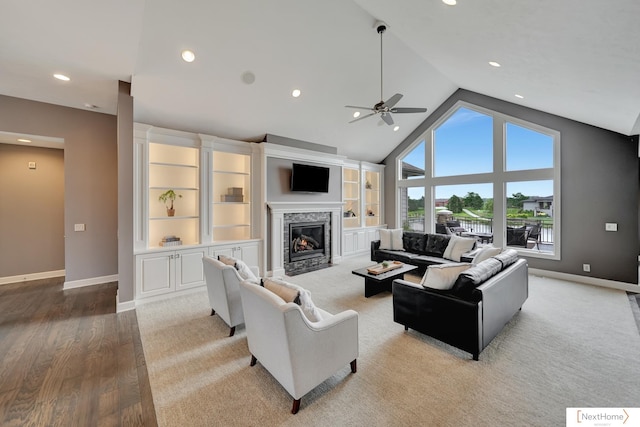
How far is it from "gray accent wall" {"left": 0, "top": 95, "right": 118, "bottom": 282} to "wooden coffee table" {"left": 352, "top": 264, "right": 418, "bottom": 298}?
4875 mm

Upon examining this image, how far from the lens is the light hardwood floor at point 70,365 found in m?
1.97

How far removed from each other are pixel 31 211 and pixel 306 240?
5.54 metres

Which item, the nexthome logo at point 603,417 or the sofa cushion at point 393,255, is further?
the sofa cushion at point 393,255

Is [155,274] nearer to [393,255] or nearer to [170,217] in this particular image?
[170,217]

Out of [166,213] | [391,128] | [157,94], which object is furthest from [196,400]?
[391,128]

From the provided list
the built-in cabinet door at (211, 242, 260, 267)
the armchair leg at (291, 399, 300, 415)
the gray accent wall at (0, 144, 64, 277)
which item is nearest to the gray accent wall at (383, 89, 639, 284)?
the built-in cabinet door at (211, 242, 260, 267)

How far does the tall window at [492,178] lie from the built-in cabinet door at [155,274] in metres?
6.64

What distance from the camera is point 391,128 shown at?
23.2 feet

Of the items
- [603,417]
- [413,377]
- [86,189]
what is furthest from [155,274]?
[603,417]

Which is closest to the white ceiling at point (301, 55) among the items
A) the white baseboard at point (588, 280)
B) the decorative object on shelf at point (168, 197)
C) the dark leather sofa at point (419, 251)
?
the decorative object on shelf at point (168, 197)

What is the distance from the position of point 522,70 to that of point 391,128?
3580mm

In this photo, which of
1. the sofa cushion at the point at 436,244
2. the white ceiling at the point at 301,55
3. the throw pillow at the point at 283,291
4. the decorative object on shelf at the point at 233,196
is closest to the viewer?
the throw pillow at the point at 283,291

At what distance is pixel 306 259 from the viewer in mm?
6242

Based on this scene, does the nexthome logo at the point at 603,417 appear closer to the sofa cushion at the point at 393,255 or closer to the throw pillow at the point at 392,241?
the sofa cushion at the point at 393,255
